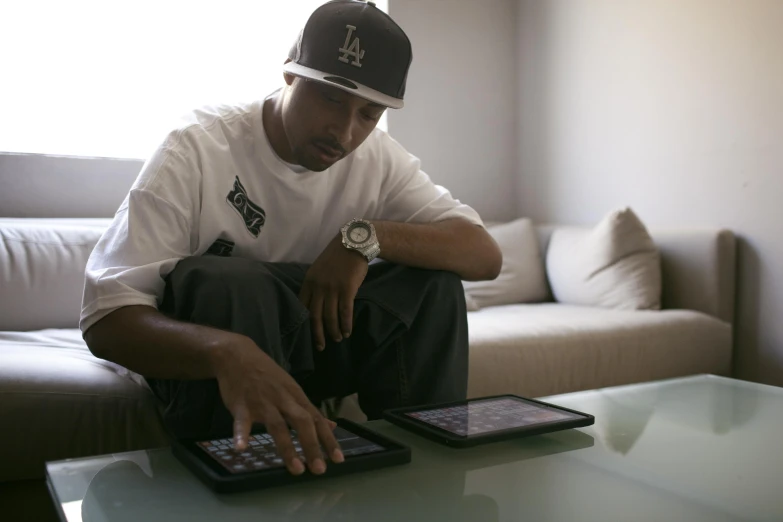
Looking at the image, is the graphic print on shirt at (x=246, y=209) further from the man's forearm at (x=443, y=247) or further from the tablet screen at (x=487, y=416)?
the tablet screen at (x=487, y=416)

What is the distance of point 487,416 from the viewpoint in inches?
36.6

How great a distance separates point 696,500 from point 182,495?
0.48m

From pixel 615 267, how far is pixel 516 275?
0.35 meters

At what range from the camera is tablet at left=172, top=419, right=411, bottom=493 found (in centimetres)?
67

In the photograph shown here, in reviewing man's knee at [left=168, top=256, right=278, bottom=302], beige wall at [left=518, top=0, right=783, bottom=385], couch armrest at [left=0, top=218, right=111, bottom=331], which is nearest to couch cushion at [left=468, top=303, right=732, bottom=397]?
beige wall at [left=518, top=0, right=783, bottom=385]

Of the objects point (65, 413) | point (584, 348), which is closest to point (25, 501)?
point (65, 413)

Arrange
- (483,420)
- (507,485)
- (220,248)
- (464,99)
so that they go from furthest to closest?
(464,99)
(220,248)
(483,420)
(507,485)

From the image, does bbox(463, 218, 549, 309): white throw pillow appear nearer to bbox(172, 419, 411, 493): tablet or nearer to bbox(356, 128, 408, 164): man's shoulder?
bbox(356, 128, 408, 164): man's shoulder

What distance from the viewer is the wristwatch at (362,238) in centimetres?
119

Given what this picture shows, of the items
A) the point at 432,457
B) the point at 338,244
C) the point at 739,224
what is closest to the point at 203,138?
the point at 338,244

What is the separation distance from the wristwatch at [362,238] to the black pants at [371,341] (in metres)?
0.06

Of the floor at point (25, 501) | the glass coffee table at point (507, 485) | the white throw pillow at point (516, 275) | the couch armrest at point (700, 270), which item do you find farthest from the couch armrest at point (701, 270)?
the floor at point (25, 501)

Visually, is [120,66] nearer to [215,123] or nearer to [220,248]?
[215,123]

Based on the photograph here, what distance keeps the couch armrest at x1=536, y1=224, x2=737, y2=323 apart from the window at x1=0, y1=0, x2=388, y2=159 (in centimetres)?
149
